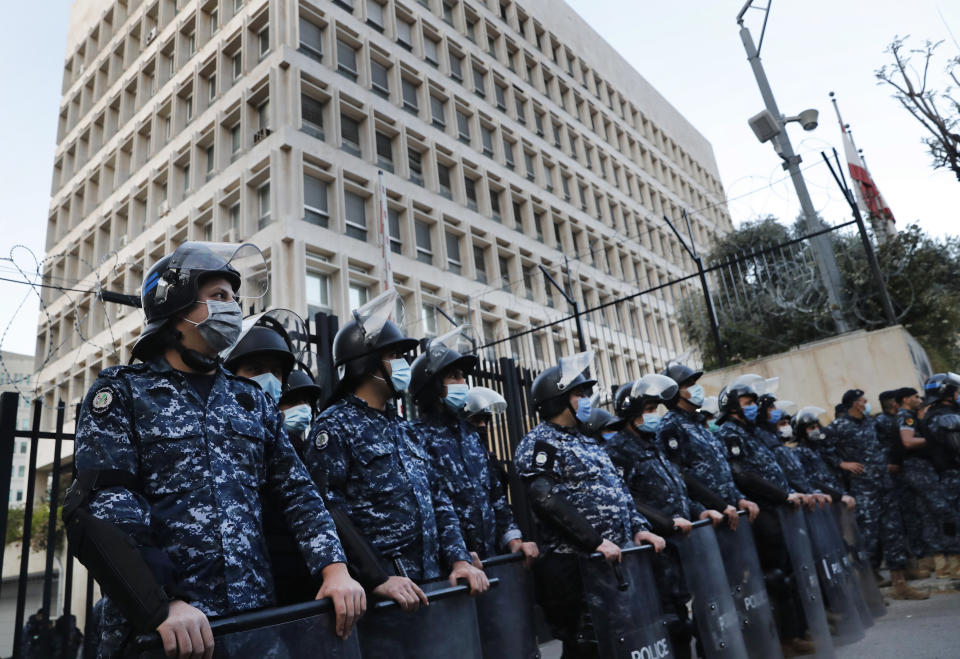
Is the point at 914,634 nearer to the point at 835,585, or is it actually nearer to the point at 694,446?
the point at 835,585

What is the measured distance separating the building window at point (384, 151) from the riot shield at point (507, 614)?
1943cm

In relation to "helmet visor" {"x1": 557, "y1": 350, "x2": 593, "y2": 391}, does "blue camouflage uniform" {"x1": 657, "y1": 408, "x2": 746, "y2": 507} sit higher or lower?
lower

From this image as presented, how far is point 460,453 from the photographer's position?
416cm

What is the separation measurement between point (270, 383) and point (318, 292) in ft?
49.8

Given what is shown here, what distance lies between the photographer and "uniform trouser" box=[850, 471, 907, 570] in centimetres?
755

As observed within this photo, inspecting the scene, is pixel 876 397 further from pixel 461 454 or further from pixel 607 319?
pixel 607 319

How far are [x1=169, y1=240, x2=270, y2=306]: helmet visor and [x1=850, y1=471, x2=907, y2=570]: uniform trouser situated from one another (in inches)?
288

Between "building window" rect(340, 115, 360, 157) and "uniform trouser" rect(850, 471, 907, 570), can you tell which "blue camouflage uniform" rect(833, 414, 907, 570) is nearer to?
"uniform trouser" rect(850, 471, 907, 570)

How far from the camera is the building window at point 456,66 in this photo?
25953mm

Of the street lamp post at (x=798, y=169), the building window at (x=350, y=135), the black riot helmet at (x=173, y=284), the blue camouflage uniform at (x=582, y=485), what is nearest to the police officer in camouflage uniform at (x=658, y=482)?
the blue camouflage uniform at (x=582, y=485)

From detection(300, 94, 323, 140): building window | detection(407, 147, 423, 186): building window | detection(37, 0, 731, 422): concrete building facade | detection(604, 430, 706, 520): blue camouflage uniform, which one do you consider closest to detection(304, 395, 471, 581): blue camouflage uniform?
detection(604, 430, 706, 520): blue camouflage uniform

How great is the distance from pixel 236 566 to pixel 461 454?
7.15 ft

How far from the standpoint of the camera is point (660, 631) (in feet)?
10.9

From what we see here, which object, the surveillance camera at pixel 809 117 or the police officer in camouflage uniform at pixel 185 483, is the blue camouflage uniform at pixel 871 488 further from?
the police officer in camouflage uniform at pixel 185 483
